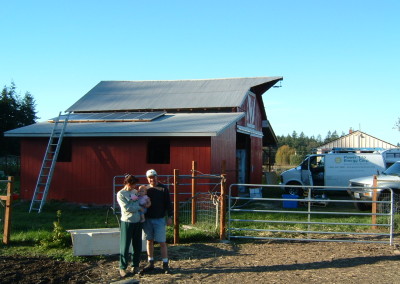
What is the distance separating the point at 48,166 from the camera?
15992mm

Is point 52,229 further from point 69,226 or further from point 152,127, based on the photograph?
point 152,127

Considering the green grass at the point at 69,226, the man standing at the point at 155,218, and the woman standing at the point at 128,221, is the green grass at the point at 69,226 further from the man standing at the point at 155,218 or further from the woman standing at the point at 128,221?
the man standing at the point at 155,218

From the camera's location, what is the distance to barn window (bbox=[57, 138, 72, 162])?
17131 millimetres

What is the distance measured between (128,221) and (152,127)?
879cm

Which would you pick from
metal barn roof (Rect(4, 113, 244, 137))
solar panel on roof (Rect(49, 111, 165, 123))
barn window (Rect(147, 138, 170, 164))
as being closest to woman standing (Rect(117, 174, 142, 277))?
metal barn roof (Rect(4, 113, 244, 137))

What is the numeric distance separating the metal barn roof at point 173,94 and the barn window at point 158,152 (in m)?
4.31

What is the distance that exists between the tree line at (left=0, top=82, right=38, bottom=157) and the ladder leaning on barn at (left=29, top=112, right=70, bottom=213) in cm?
1716

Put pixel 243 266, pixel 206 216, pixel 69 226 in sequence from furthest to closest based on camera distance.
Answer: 1. pixel 206 216
2. pixel 69 226
3. pixel 243 266

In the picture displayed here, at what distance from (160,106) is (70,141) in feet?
17.3

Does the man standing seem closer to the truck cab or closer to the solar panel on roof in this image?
the solar panel on roof

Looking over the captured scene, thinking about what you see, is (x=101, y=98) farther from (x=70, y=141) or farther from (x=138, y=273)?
(x=138, y=273)

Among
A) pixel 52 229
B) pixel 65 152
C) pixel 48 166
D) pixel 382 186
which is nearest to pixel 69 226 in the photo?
pixel 52 229

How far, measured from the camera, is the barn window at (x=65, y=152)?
17131 millimetres

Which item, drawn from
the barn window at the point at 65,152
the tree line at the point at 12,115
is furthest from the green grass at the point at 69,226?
the tree line at the point at 12,115
